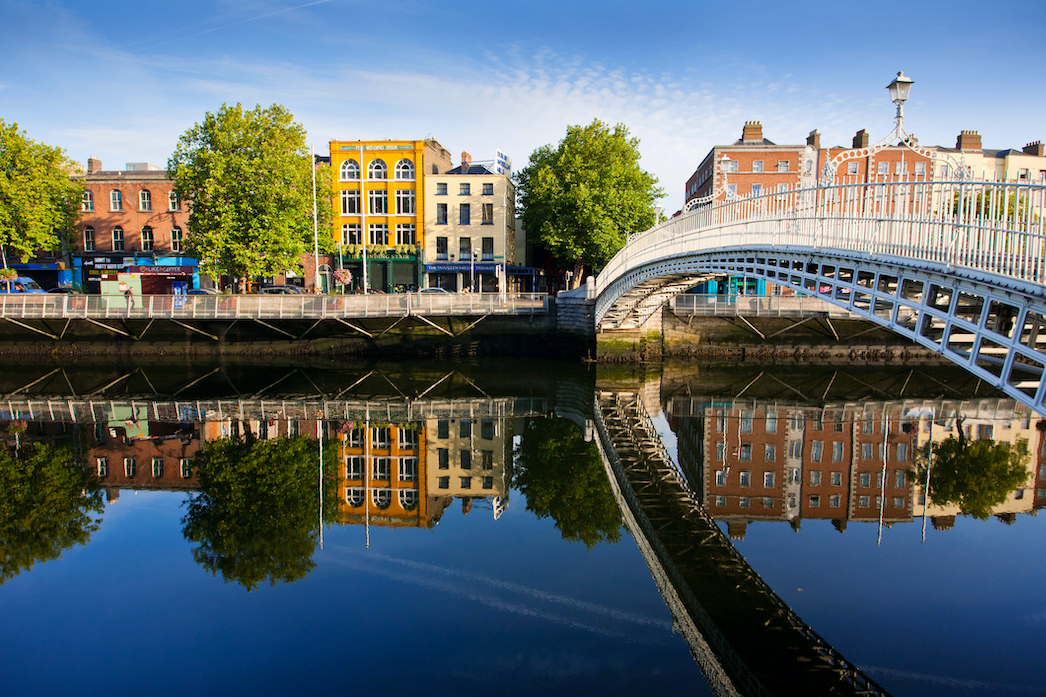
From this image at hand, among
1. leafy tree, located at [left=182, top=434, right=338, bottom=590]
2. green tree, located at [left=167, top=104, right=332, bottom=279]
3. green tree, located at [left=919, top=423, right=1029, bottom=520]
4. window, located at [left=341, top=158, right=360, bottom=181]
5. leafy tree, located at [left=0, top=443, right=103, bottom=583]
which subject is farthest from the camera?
window, located at [left=341, top=158, right=360, bottom=181]

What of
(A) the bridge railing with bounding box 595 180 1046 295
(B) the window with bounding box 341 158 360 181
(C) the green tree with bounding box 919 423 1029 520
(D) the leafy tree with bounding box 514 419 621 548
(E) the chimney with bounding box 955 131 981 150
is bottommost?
(D) the leafy tree with bounding box 514 419 621 548

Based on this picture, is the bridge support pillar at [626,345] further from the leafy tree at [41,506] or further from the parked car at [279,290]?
the leafy tree at [41,506]

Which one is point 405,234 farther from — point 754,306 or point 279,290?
point 754,306

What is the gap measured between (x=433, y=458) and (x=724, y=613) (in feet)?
26.4

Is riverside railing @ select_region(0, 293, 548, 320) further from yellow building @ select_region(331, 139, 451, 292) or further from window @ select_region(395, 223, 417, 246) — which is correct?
window @ select_region(395, 223, 417, 246)

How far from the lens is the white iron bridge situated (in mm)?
6504

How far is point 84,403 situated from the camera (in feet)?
61.9

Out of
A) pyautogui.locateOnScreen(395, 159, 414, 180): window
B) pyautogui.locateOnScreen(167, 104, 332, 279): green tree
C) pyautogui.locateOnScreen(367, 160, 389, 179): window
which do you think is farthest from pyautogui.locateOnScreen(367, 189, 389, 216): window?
pyautogui.locateOnScreen(167, 104, 332, 279): green tree

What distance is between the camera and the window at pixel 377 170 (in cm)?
3700

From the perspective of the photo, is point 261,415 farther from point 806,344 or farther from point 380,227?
point 380,227

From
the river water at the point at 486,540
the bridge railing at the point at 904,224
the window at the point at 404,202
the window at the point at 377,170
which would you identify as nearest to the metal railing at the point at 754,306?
the river water at the point at 486,540

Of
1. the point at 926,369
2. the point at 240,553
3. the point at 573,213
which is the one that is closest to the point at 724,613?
the point at 240,553

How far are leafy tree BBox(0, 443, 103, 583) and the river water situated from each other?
0.17 feet

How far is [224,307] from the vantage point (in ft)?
81.7
